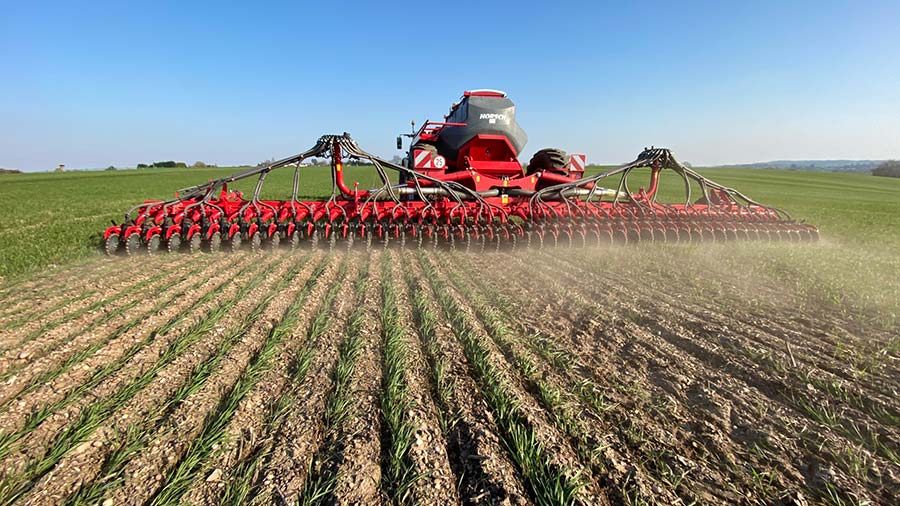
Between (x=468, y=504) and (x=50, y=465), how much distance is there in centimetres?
190

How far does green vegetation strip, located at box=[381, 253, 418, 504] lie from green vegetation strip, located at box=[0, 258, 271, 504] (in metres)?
1.47

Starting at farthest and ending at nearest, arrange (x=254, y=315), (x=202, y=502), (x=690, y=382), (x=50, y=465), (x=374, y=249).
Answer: (x=374, y=249)
(x=254, y=315)
(x=690, y=382)
(x=50, y=465)
(x=202, y=502)

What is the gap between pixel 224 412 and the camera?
7.17 ft

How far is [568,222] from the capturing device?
7137 mm

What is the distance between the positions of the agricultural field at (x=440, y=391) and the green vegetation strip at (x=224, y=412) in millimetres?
13

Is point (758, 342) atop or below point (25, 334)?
below

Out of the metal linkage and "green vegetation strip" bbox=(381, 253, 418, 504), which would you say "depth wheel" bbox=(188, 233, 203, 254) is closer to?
the metal linkage

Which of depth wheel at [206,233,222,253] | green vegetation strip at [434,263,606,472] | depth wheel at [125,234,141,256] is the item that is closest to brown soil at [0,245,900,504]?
green vegetation strip at [434,263,606,472]

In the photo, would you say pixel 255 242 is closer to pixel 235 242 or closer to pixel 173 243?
pixel 235 242

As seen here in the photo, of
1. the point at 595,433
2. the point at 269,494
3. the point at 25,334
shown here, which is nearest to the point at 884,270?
the point at 595,433

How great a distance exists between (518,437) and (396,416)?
2.16 ft

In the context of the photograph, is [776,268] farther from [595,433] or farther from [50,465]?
[50,465]

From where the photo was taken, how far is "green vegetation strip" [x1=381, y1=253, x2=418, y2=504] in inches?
69.2

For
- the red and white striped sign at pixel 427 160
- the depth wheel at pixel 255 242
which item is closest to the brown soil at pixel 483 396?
the depth wheel at pixel 255 242
